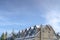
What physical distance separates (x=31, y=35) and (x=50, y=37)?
22.9 feet

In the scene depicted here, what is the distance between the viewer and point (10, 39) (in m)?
66.9

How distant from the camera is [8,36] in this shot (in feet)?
233

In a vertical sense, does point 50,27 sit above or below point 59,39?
above

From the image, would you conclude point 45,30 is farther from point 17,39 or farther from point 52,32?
point 17,39

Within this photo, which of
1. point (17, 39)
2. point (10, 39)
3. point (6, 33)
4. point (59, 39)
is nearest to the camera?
point (59, 39)

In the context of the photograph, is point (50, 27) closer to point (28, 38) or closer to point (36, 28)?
point (36, 28)

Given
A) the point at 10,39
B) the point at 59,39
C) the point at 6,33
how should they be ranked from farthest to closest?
the point at 6,33, the point at 10,39, the point at 59,39

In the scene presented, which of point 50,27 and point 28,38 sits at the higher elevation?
point 50,27

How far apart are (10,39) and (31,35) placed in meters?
18.0

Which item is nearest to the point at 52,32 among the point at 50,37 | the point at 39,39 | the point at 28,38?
the point at 50,37

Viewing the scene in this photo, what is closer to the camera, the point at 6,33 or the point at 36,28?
the point at 36,28

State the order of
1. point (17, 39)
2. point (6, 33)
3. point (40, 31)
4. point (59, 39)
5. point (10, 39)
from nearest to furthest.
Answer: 1. point (40, 31)
2. point (59, 39)
3. point (17, 39)
4. point (10, 39)
5. point (6, 33)

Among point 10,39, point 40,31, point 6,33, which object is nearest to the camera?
point 40,31

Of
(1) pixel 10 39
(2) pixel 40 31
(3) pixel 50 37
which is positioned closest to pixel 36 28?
(2) pixel 40 31
